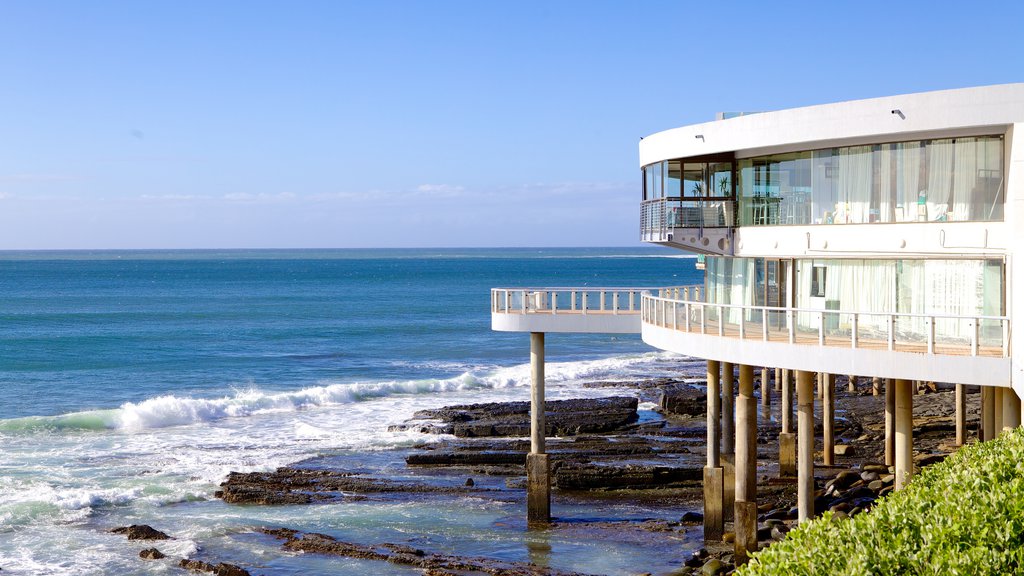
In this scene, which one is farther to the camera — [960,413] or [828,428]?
[828,428]

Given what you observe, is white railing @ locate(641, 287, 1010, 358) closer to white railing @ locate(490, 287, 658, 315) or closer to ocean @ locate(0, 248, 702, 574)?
white railing @ locate(490, 287, 658, 315)

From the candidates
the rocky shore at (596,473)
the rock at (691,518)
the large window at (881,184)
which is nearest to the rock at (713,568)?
the rocky shore at (596,473)

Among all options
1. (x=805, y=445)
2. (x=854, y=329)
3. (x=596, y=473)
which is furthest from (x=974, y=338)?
(x=596, y=473)

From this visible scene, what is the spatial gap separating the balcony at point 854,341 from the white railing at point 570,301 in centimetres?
378

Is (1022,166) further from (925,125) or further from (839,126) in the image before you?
(839,126)

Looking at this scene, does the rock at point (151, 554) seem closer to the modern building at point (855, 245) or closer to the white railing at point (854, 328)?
the modern building at point (855, 245)

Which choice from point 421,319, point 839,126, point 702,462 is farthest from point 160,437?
point 421,319

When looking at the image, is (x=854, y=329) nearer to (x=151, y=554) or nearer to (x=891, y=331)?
(x=891, y=331)

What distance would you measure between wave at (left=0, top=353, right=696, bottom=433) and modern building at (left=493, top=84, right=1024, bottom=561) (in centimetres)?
2526

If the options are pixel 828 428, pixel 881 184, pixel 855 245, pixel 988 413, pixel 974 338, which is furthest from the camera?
pixel 828 428

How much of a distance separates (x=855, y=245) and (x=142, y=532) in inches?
666

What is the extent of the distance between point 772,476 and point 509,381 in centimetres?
2586

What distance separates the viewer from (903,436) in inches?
741

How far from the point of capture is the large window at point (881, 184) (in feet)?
62.7
